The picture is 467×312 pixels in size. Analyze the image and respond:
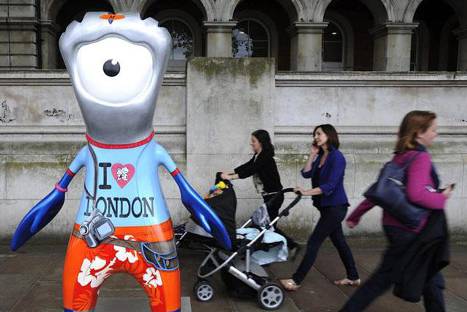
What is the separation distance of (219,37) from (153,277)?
1251cm

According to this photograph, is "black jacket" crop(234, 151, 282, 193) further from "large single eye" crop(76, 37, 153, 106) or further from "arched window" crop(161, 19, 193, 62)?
"arched window" crop(161, 19, 193, 62)

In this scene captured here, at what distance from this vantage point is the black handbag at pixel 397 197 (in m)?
3.16

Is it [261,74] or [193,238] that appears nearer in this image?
[193,238]

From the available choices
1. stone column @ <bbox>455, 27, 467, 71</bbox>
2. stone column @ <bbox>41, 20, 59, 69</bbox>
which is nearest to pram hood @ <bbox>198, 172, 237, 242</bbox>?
stone column @ <bbox>41, 20, 59, 69</bbox>

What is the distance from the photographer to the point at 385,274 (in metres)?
3.36

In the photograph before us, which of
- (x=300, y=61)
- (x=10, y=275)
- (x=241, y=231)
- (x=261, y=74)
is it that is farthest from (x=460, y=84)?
(x=300, y=61)

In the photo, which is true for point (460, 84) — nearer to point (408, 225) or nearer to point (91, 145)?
point (408, 225)

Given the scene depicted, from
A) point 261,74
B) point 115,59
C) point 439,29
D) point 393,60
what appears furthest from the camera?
point 439,29

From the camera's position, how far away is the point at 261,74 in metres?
6.09

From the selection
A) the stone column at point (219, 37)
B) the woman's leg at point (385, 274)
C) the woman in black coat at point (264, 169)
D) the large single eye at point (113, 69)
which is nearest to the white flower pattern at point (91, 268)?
the large single eye at point (113, 69)

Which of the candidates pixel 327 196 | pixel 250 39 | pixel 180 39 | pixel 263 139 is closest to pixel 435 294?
pixel 327 196

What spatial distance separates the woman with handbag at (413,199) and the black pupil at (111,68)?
194 centimetres

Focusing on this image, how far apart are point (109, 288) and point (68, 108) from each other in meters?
2.51

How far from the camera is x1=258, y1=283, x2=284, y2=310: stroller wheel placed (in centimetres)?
418
